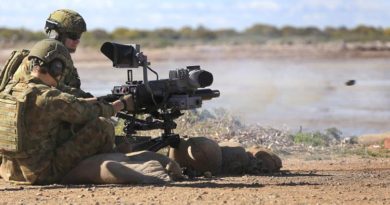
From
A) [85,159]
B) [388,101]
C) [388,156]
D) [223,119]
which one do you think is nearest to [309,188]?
[85,159]

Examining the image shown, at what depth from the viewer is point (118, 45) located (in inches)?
404

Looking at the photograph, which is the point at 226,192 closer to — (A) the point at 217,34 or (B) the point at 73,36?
(B) the point at 73,36

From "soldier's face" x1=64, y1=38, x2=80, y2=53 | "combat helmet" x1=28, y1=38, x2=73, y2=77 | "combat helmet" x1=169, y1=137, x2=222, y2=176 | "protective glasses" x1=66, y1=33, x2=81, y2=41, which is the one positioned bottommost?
"combat helmet" x1=169, y1=137, x2=222, y2=176

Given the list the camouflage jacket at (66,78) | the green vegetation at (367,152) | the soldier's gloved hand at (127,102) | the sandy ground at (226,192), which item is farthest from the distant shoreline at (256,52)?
the sandy ground at (226,192)

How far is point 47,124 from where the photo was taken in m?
9.55

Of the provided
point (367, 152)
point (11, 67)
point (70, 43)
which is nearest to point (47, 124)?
point (11, 67)

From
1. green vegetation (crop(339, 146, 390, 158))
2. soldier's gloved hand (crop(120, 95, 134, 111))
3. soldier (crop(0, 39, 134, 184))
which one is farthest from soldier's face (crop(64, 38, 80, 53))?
green vegetation (crop(339, 146, 390, 158))

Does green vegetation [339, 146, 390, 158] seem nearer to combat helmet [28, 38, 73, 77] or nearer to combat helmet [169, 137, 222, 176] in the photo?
combat helmet [169, 137, 222, 176]

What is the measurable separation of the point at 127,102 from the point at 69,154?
76 cm

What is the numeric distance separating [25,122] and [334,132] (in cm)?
810

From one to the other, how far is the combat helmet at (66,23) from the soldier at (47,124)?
0.49 m

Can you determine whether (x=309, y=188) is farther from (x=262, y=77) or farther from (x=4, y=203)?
(x=262, y=77)

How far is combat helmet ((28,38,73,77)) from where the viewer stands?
9406mm

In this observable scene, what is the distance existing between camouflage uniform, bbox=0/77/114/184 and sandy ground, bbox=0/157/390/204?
0.19 meters
